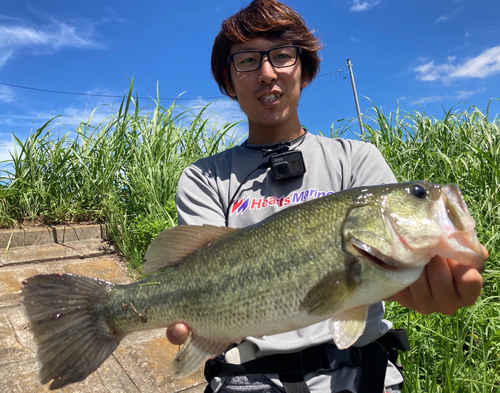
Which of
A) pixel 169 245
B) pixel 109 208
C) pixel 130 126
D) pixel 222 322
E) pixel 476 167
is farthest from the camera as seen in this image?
pixel 130 126

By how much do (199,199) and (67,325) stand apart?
2.90 ft

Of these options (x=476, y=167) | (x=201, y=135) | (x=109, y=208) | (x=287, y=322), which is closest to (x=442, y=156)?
(x=476, y=167)

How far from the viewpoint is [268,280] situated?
4.68ft

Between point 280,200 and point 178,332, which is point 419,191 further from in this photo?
point 178,332

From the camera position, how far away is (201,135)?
5727 millimetres

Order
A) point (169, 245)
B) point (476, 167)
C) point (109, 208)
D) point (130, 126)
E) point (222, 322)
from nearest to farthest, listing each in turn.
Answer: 1. point (222, 322)
2. point (169, 245)
3. point (476, 167)
4. point (109, 208)
5. point (130, 126)

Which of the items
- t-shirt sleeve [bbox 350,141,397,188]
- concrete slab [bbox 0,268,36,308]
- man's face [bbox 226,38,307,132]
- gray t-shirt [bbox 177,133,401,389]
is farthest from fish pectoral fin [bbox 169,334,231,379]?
concrete slab [bbox 0,268,36,308]

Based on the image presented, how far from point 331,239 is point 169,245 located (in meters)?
0.69

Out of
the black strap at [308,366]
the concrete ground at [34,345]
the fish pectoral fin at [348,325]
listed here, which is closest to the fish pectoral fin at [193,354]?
the black strap at [308,366]

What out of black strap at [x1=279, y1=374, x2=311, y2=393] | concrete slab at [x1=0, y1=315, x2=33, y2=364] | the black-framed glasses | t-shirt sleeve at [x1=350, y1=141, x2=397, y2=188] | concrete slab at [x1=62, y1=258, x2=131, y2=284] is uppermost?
the black-framed glasses

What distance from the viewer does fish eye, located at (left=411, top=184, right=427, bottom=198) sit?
1.45 m

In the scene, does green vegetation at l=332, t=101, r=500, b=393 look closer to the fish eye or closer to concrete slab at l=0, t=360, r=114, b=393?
the fish eye

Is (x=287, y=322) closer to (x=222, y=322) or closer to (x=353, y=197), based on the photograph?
(x=222, y=322)

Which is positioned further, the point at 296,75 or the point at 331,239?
the point at 296,75
